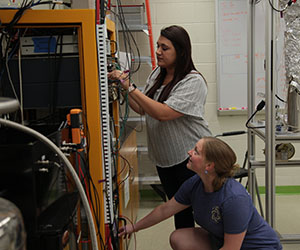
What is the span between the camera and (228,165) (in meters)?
1.77

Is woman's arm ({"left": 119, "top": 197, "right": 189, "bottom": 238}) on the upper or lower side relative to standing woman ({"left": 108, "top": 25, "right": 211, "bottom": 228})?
lower

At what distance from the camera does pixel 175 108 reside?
2.03 m

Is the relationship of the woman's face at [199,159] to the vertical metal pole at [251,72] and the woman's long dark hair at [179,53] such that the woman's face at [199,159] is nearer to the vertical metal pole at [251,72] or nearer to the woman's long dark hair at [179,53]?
the woman's long dark hair at [179,53]

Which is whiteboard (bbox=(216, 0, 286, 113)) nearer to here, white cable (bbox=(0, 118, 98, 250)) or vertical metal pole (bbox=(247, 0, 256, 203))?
vertical metal pole (bbox=(247, 0, 256, 203))

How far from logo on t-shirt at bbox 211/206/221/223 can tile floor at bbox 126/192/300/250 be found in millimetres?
1128

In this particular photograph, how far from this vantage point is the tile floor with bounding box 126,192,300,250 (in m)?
2.88

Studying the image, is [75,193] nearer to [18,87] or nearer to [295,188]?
[18,87]

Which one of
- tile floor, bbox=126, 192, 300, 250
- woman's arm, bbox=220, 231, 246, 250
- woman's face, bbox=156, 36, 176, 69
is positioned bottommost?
tile floor, bbox=126, 192, 300, 250

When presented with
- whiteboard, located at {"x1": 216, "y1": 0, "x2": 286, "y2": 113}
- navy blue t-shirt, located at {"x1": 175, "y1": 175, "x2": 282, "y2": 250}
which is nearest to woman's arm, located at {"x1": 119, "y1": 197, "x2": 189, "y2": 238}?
navy blue t-shirt, located at {"x1": 175, "y1": 175, "x2": 282, "y2": 250}

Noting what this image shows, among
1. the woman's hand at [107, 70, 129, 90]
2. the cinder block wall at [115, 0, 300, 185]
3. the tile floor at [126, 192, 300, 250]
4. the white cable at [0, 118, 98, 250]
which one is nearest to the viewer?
the white cable at [0, 118, 98, 250]

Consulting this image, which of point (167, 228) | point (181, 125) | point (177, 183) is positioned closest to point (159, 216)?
point (177, 183)

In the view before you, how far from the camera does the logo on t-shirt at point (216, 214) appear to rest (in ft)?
5.79

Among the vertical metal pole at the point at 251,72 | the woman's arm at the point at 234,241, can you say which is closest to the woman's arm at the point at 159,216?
the woman's arm at the point at 234,241

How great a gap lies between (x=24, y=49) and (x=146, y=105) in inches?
26.1
